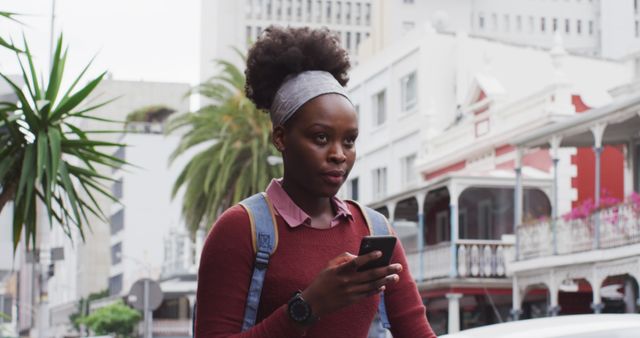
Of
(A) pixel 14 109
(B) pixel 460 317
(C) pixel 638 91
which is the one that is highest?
(C) pixel 638 91

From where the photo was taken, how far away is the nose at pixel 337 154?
12.0ft

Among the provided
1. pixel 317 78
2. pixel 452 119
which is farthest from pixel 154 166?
pixel 317 78

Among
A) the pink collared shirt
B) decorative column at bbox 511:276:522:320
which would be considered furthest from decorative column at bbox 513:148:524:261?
the pink collared shirt

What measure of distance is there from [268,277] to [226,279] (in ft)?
0.33

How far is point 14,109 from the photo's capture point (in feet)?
42.2

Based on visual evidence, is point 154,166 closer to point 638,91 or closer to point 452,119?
point 452,119

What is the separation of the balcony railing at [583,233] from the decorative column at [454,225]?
2.45 metres

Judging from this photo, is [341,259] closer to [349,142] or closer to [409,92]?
[349,142]

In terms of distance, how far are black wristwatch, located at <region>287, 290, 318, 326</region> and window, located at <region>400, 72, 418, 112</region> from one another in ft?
133

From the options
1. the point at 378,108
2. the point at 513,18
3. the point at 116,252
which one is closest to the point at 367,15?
the point at 513,18

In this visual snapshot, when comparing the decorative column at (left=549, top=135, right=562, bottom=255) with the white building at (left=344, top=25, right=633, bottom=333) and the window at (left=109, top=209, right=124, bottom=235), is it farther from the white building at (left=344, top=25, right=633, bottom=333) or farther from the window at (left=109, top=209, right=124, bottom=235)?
the window at (left=109, top=209, right=124, bottom=235)

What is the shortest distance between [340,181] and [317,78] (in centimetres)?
28

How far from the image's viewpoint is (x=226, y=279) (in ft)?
11.9

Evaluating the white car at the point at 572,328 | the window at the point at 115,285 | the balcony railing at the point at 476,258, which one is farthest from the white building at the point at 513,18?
the white car at the point at 572,328
